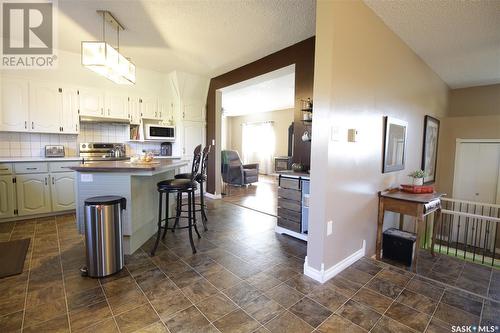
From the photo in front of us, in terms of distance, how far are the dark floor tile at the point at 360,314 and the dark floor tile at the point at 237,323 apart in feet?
2.10

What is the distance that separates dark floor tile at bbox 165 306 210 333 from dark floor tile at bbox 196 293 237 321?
0.04 meters

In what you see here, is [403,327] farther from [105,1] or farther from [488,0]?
[105,1]

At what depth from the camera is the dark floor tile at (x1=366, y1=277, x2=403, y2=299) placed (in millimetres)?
1916

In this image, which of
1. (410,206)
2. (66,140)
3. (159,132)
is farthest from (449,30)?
(66,140)

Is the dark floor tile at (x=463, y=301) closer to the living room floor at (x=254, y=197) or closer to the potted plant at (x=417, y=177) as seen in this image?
the potted plant at (x=417, y=177)

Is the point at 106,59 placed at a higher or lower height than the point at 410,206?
higher

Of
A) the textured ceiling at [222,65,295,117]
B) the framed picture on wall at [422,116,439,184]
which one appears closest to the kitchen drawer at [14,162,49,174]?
the textured ceiling at [222,65,295,117]

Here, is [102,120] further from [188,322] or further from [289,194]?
[188,322]

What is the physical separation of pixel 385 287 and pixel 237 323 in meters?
Answer: 1.30

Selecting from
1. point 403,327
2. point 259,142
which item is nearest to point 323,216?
point 403,327

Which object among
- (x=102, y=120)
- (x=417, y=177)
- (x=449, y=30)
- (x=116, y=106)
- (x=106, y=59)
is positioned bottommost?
(x=417, y=177)

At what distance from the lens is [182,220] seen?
3.67 metres

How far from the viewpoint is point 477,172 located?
4809 mm

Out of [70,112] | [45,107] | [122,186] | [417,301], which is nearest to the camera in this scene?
[417,301]
